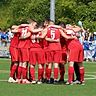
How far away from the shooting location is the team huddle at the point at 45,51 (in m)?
17.8

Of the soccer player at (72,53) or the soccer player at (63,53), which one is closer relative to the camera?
the soccer player at (72,53)

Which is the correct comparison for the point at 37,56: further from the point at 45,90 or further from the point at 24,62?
the point at 45,90

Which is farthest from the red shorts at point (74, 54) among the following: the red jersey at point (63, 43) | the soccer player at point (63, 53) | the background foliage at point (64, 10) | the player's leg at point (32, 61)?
the background foliage at point (64, 10)

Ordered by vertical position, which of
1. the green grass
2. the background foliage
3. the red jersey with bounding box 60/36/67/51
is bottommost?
the green grass

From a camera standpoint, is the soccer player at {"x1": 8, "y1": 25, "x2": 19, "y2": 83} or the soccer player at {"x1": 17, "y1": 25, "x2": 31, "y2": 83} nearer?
the soccer player at {"x1": 17, "y1": 25, "x2": 31, "y2": 83}

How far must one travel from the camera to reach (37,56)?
59.6 feet

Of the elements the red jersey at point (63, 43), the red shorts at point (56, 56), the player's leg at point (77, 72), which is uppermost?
the red jersey at point (63, 43)

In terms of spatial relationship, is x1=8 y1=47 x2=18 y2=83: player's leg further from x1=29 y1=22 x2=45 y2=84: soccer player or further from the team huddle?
x1=29 y1=22 x2=45 y2=84: soccer player

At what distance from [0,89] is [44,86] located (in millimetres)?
1658

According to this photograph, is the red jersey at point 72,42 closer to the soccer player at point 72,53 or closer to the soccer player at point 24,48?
the soccer player at point 72,53

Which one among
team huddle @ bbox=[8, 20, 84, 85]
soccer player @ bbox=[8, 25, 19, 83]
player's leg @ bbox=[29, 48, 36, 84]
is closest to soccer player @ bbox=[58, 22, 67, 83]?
team huddle @ bbox=[8, 20, 84, 85]

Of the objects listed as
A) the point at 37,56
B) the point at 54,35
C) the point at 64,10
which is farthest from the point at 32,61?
the point at 64,10

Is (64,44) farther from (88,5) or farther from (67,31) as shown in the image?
(88,5)

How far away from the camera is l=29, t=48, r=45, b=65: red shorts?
712 inches
